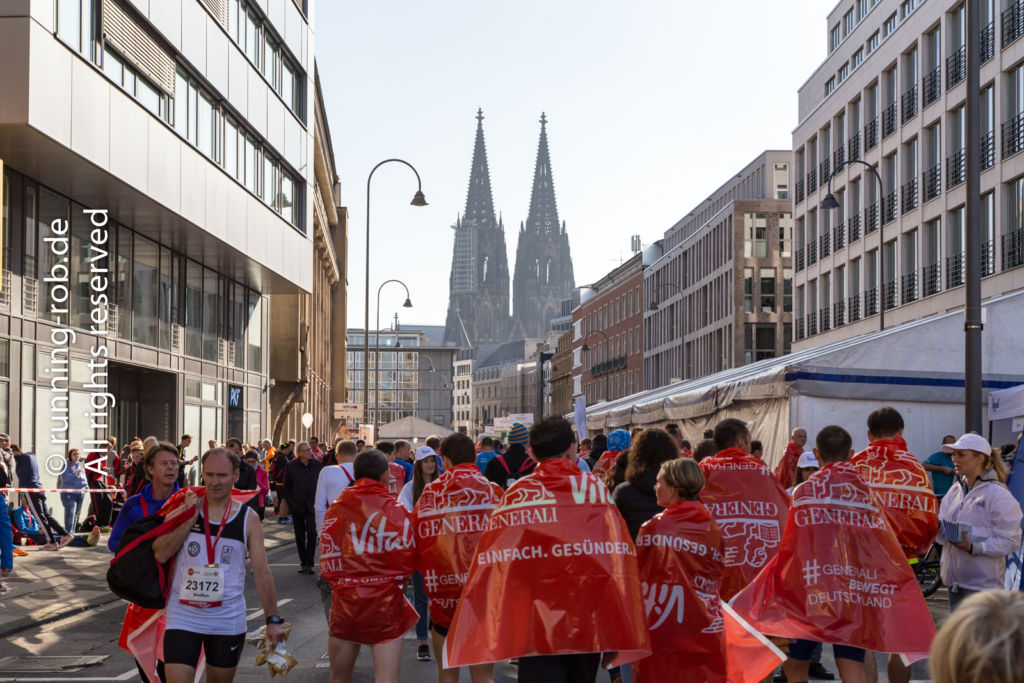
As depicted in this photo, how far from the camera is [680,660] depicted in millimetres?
6340

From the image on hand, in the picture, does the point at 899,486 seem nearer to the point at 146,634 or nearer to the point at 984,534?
the point at 984,534

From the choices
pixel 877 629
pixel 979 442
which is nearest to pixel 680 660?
pixel 877 629

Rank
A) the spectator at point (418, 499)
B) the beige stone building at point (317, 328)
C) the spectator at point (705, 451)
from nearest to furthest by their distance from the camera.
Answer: the spectator at point (705, 451), the spectator at point (418, 499), the beige stone building at point (317, 328)

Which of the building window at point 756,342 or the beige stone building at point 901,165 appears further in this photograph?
the building window at point 756,342

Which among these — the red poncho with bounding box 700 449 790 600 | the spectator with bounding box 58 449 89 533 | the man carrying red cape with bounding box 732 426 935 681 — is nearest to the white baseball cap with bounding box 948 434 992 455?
the man carrying red cape with bounding box 732 426 935 681

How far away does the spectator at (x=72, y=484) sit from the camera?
22594mm

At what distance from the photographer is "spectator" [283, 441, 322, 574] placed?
60.7 feet

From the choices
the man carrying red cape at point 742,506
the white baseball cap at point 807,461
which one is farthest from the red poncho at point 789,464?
the man carrying red cape at point 742,506

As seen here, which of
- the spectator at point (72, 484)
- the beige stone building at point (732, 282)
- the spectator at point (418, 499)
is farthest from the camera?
the beige stone building at point (732, 282)

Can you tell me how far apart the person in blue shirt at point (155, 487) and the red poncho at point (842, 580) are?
3.56 m

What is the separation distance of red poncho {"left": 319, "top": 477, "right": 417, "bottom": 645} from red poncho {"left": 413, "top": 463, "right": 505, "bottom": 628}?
183mm

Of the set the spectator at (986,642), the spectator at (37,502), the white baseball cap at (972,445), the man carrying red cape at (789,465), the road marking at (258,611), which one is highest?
the white baseball cap at (972,445)

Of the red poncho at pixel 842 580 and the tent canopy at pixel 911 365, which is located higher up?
the tent canopy at pixel 911 365

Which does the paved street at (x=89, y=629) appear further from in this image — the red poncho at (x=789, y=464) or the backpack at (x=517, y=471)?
the red poncho at (x=789, y=464)
